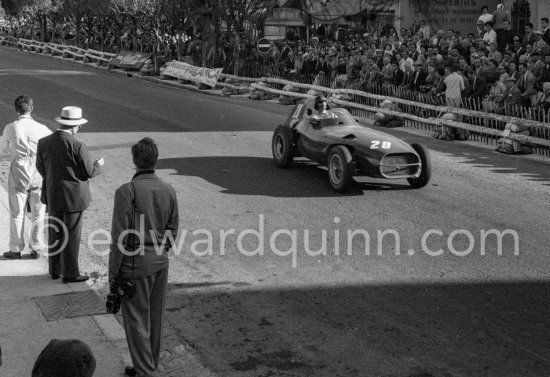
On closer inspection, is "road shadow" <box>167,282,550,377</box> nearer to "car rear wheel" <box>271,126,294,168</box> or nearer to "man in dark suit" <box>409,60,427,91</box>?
"car rear wheel" <box>271,126,294,168</box>

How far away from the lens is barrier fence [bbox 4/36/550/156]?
1803 centimetres

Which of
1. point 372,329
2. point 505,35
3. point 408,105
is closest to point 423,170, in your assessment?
point 372,329

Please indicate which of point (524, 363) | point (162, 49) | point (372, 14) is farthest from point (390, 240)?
point (162, 49)

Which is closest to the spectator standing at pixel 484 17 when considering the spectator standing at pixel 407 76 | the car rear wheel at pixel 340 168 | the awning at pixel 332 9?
the spectator standing at pixel 407 76

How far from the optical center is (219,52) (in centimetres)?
3581

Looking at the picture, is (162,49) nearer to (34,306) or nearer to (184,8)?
(184,8)

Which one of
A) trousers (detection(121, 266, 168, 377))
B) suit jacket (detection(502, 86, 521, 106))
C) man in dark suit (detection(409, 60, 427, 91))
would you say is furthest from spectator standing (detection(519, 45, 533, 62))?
trousers (detection(121, 266, 168, 377))

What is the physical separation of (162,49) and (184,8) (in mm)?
6402

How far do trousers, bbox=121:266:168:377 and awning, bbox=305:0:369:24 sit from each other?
3130 millimetres

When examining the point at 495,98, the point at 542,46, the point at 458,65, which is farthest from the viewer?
the point at 458,65

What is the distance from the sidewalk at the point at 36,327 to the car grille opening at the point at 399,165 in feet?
19.0

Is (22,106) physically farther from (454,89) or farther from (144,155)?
(454,89)

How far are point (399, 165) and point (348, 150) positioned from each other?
2.73ft

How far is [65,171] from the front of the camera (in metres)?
8.73
